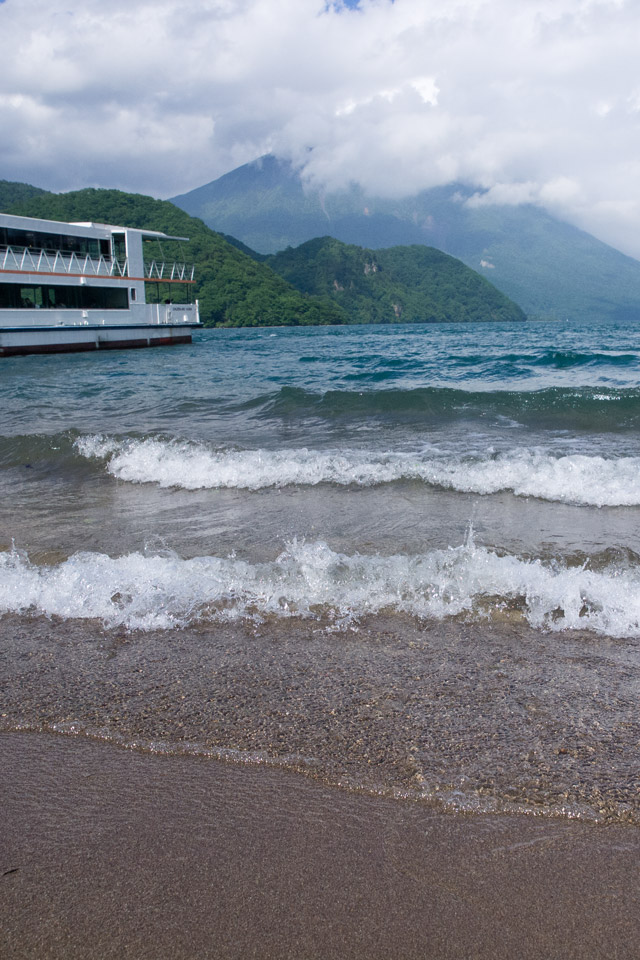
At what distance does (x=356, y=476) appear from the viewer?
717cm

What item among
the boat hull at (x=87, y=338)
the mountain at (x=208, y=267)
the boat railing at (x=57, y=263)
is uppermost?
the mountain at (x=208, y=267)

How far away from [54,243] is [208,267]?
2311 inches

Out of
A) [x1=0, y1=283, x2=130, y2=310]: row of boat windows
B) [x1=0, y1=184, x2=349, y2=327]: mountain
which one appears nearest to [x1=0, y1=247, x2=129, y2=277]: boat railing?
[x1=0, y1=283, x2=130, y2=310]: row of boat windows

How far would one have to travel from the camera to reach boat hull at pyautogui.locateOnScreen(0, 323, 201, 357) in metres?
31.3

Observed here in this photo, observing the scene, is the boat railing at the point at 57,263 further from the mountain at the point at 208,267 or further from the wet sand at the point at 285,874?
the mountain at the point at 208,267

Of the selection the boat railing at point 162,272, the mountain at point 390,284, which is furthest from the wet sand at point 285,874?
the mountain at point 390,284

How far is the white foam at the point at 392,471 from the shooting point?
6.45 meters

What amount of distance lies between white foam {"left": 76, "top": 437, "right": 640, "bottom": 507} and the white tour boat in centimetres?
2652

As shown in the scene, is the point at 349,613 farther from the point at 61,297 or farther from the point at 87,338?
the point at 61,297

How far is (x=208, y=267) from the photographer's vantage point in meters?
89.4

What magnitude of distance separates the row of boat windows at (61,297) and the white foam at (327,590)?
31.4 meters

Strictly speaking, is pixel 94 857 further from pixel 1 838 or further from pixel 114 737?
pixel 114 737

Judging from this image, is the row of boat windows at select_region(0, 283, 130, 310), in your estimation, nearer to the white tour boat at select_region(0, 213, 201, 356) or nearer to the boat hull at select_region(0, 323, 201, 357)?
the white tour boat at select_region(0, 213, 201, 356)

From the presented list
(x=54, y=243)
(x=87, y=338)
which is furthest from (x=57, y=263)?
(x=87, y=338)
